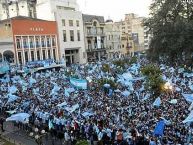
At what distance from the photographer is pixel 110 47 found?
101 metres

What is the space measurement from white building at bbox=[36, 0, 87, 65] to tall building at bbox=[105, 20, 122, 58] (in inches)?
705

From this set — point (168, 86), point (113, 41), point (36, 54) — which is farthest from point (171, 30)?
point (113, 41)

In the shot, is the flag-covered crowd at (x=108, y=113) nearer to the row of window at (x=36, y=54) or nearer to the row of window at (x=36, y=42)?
the row of window at (x=36, y=54)

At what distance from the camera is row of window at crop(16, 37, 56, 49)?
64.3 m

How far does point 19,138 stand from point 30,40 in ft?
143

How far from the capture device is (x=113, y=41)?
339ft

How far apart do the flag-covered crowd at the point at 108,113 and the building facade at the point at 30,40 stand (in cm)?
2811

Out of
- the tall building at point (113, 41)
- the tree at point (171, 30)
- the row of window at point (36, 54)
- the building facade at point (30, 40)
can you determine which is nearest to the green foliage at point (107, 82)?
the tree at point (171, 30)

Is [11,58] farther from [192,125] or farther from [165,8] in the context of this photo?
[192,125]

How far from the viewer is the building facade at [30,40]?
62.8m

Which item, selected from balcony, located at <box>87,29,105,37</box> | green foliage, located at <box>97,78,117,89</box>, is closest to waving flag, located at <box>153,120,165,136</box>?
green foliage, located at <box>97,78,117,89</box>

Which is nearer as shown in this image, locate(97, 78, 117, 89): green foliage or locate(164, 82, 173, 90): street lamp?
locate(164, 82, 173, 90): street lamp

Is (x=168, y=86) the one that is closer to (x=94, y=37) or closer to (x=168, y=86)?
(x=168, y=86)

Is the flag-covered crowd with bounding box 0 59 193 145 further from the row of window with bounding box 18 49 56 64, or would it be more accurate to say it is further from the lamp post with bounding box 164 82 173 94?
the row of window with bounding box 18 49 56 64
